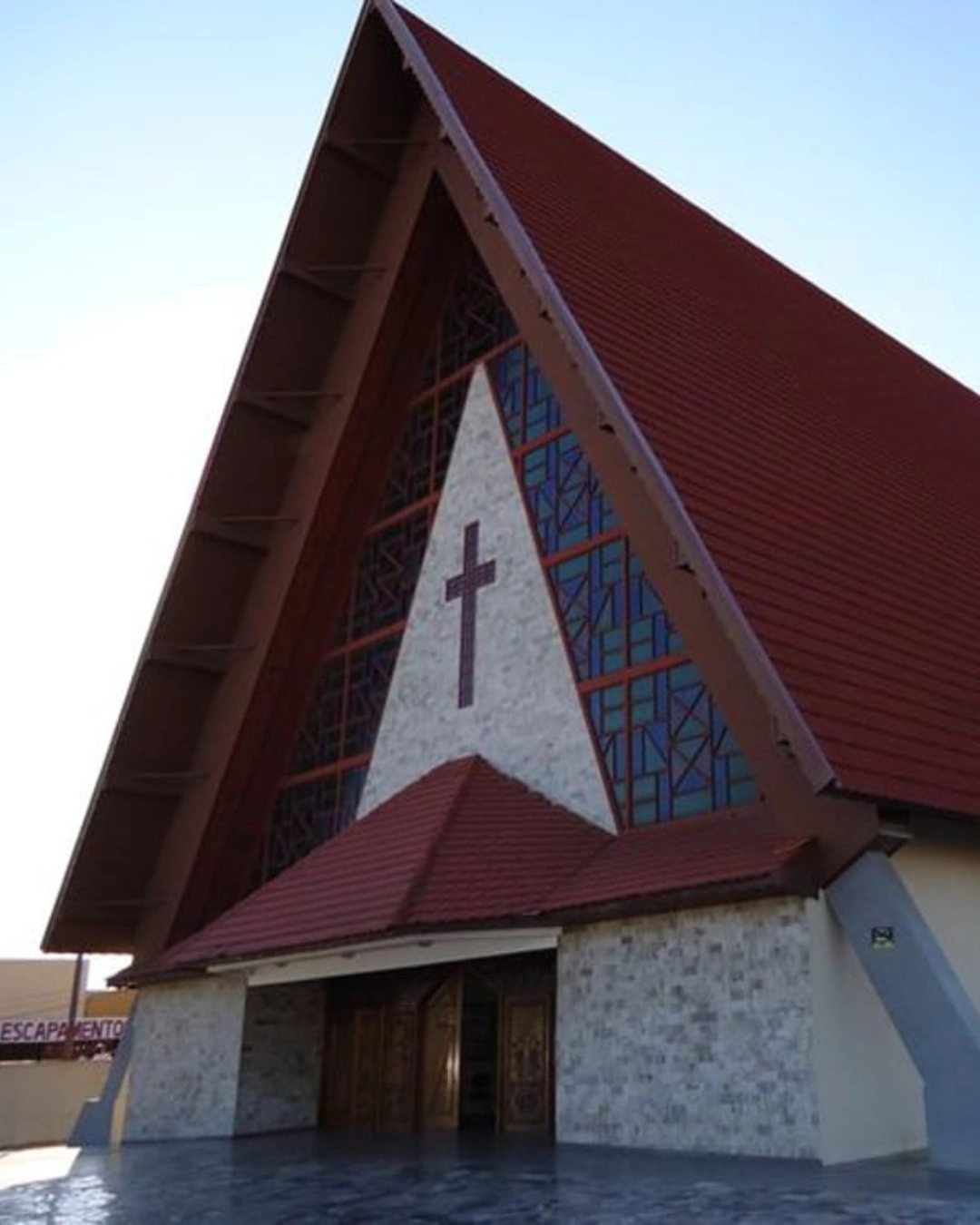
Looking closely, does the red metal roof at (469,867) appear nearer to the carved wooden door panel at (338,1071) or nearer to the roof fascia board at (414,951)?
the roof fascia board at (414,951)

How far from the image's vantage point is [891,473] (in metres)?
13.8

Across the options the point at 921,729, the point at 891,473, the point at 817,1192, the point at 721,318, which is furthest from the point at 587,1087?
the point at 721,318

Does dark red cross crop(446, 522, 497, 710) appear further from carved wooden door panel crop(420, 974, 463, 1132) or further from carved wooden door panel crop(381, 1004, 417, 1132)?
carved wooden door panel crop(381, 1004, 417, 1132)

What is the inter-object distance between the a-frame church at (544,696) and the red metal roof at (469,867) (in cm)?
5

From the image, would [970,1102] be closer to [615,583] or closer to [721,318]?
[615,583]

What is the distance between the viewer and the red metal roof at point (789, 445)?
29.9 ft

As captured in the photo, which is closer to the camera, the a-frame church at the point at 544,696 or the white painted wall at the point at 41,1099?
the a-frame church at the point at 544,696

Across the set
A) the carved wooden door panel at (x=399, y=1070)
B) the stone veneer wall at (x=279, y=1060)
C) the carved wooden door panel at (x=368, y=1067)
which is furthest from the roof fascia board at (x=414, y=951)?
the carved wooden door panel at (x=368, y=1067)

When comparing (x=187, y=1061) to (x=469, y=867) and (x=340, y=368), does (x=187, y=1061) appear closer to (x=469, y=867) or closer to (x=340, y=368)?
(x=469, y=867)

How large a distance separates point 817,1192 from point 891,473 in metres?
8.53

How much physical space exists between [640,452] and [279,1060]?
26.9ft

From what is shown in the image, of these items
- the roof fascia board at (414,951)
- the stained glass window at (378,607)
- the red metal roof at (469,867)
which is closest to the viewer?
the red metal roof at (469,867)

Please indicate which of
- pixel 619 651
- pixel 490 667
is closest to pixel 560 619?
pixel 619 651

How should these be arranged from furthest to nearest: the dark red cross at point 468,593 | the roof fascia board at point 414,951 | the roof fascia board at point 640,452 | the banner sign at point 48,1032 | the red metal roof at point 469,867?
the banner sign at point 48,1032 < the dark red cross at point 468,593 < the roof fascia board at point 414,951 < the red metal roof at point 469,867 < the roof fascia board at point 640,452
